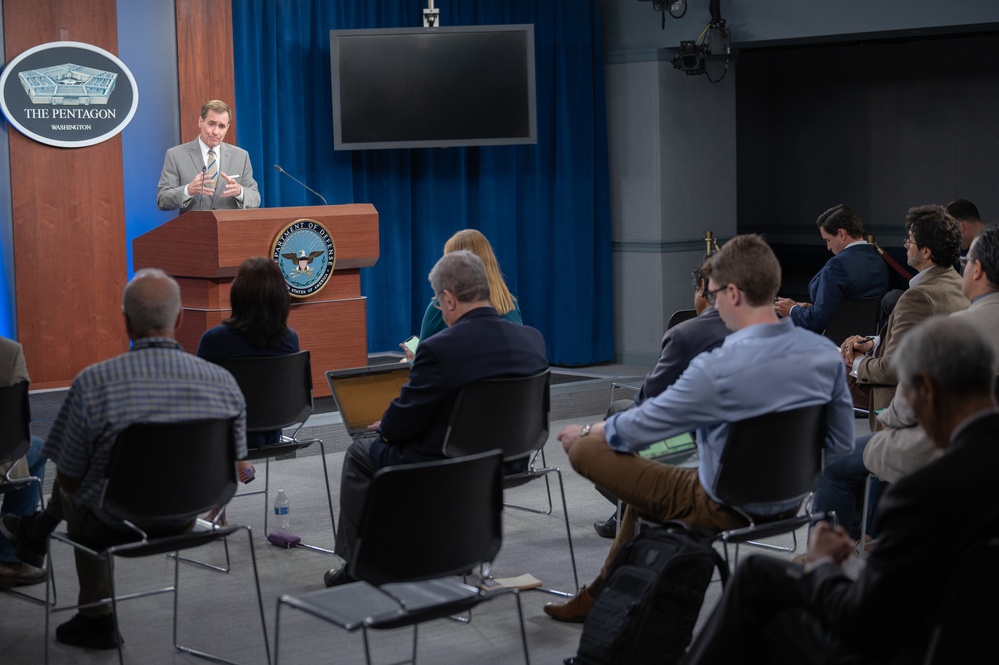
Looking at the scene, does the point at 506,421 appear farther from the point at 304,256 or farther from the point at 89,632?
the point at 304,256

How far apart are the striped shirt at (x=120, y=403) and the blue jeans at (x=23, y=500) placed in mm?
999

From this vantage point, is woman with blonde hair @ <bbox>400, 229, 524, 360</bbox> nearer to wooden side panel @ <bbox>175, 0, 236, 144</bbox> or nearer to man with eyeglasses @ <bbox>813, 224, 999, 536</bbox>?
man with eyeglasses @ <bbox>813, 224, 999, 536</bbox>

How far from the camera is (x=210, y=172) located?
23.7ft

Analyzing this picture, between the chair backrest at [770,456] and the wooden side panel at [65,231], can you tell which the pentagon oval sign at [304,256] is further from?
the chair backrest at [770,456]

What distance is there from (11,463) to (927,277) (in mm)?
3437

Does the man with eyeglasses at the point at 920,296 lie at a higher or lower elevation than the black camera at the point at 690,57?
lower

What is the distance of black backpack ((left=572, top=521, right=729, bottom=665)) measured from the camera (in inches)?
130

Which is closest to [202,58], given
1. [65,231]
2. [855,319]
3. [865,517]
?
[65,231]

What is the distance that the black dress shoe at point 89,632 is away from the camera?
156 inches

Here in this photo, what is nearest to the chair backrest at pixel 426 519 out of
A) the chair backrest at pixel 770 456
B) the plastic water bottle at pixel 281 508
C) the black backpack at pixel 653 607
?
the black backpack at pixel 653 607

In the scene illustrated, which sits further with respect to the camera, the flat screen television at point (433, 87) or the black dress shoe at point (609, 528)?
the flat screen television at point (433, 87)

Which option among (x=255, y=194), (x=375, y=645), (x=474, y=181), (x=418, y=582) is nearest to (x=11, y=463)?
(x=375, y=645)

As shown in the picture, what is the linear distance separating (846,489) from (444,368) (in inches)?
64.0

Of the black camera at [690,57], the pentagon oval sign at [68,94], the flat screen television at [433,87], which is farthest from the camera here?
the black camera at [690,57]
